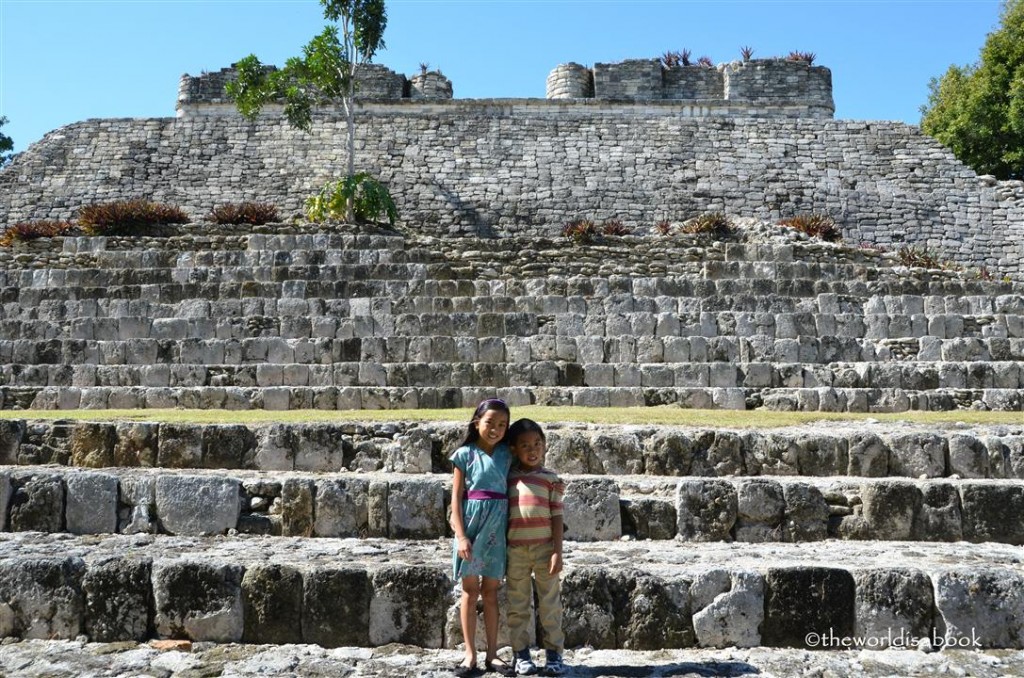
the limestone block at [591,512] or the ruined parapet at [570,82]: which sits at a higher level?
the ruined parapet at [570,82]

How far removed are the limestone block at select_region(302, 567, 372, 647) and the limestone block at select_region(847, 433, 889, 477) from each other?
3.66 meters

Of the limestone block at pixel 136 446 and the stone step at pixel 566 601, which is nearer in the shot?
the stone step at pixel 566 601

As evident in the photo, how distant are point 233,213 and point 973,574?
1477 centimetres

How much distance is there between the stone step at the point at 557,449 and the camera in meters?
6.39

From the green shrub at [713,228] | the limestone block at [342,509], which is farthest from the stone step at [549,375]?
the green shrub at [713,228]

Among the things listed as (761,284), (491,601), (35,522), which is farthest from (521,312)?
(491,601)

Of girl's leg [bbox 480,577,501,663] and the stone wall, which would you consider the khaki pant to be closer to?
girl's leg [bbox 480,577,501,663]

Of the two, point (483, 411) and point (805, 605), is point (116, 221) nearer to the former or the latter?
point (483, 411)

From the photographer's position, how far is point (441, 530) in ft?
18.2

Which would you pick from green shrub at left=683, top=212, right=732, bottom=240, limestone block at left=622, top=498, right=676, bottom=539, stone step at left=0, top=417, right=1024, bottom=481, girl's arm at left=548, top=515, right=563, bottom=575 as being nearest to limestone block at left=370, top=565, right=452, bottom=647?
girl's arm at left=548, top=515, right=563, bottom=575

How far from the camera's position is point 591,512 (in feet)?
18.0

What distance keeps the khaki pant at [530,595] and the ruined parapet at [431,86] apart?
18.9 meters

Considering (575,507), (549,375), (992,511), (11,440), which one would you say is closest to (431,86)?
(549,375)

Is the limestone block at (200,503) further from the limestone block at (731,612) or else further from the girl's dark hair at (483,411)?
the limestone block at (731,612)
